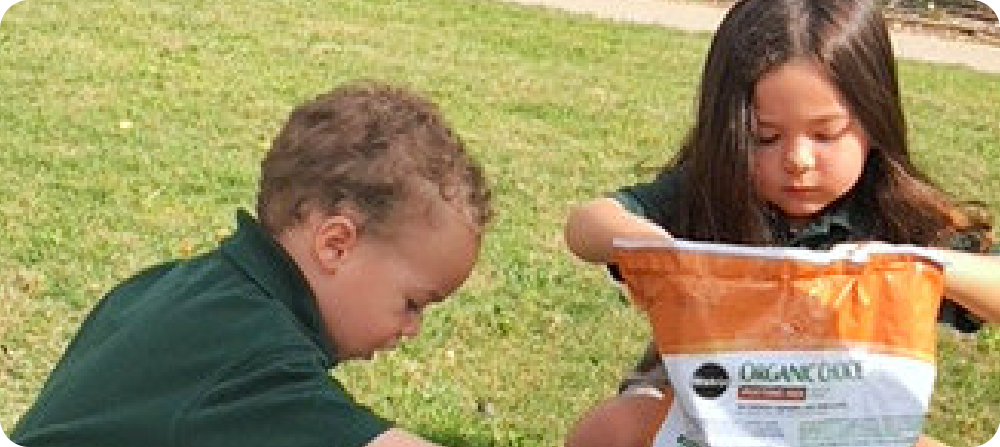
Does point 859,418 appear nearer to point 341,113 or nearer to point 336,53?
point 341,113

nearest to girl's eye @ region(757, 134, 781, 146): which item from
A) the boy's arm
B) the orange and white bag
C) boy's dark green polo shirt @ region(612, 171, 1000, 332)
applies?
boy's dark green polo shirt @ region(612, 171, 1000, 332)

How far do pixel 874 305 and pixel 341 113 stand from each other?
0.83 m

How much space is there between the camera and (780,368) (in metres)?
2.27

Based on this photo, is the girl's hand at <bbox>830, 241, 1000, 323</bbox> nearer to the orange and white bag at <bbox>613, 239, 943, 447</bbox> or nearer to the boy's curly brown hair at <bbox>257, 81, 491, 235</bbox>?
the orange and white bag at <bbox>613, 239, 943, 447</bbox>

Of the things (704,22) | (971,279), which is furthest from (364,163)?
(704,22)

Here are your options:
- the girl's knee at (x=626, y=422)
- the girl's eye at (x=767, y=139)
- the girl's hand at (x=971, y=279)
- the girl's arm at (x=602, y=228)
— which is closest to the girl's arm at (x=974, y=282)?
the girl's hand at (x=971, y=279)

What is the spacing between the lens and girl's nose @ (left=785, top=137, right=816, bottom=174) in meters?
2.46

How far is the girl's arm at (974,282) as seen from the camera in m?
2.39

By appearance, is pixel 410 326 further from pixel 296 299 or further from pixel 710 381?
pixel 710 381

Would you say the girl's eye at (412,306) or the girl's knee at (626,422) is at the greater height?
the girl's eye at (412,306)

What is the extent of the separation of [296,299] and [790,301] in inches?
29.8

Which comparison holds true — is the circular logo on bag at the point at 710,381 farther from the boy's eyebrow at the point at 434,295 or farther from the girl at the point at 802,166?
the boy's eyebrow at the point at 434,295

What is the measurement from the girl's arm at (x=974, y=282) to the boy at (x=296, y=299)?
780 millimetres

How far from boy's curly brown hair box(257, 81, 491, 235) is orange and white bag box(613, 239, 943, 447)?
0.40 metres
